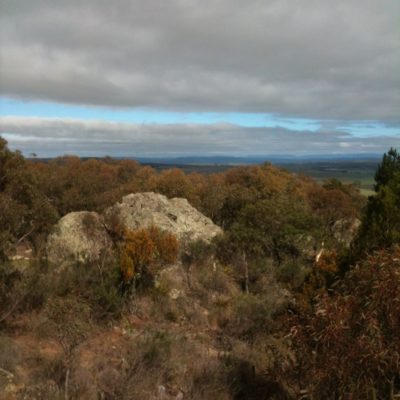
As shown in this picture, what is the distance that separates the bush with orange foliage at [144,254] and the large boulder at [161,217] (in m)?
2.61

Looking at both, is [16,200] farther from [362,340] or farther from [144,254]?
[362,340]

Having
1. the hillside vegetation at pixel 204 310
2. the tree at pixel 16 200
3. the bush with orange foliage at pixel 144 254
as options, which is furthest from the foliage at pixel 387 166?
the tree at pixel 16 200

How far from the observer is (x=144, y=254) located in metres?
15.8

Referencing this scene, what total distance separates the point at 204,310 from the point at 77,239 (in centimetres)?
638

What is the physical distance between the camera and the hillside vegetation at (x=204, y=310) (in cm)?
604

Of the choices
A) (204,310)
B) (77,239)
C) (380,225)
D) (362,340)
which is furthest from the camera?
(77,239)

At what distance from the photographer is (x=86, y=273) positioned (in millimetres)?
15750

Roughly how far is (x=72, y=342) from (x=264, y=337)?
19.4 ft

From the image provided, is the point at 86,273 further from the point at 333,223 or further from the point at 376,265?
the point at 333,223

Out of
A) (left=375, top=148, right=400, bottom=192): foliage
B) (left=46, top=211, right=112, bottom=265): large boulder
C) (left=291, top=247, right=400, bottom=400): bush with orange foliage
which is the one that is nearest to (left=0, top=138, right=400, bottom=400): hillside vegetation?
(left=291, top=247, right=400, bottom=400): bush with orange foliage

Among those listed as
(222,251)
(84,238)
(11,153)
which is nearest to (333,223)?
(222,251)

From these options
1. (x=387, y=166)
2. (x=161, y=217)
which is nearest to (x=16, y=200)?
(x=161, y=217)

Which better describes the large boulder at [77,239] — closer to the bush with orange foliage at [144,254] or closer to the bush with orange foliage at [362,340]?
the bush with orange foliage at [144,254]

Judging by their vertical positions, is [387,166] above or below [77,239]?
above
